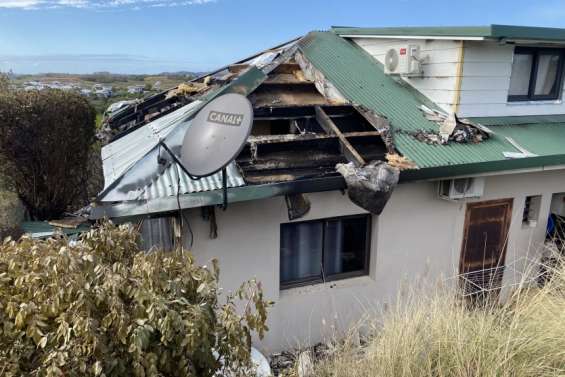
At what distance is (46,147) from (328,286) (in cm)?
848

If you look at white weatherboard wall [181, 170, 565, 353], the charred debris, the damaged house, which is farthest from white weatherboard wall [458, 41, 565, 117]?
the charred debris

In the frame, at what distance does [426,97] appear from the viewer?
8.47 m

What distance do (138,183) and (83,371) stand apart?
3.22m

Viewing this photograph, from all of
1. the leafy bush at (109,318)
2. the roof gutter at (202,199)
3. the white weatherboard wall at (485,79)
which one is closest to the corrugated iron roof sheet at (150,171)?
the roof gutter at (202,199)

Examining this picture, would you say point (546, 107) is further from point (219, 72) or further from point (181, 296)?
point (181, 296)

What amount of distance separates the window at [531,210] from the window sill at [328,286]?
3642 millimetres

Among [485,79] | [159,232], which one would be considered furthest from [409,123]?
[159,232]

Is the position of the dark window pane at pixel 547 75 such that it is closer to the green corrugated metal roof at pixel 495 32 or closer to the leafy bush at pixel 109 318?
the green corrugated metal roof at pixel 495 32

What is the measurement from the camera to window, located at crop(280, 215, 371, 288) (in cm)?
675

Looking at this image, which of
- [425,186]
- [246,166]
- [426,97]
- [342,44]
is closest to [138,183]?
[246,166]

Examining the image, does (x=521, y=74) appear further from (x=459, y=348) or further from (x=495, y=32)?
(x=459, y=348)

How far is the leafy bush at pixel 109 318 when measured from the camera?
2521 mm

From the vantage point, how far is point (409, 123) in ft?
24.4

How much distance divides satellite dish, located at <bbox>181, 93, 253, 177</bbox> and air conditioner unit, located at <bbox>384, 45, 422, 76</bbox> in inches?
199
